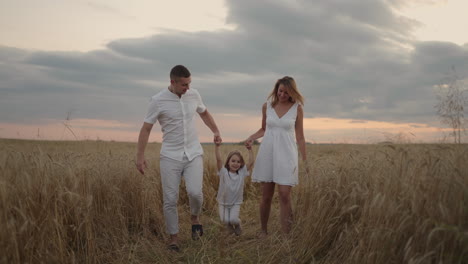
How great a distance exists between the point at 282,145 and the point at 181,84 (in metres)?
1.44

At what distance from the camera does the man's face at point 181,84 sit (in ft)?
16.0

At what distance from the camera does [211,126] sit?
5.69 metres

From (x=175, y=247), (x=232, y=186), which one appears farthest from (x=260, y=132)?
(x=175, y=247)

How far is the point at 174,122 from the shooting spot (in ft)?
16.6

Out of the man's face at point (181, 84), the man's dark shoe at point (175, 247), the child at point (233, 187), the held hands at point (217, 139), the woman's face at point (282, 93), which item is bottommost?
the man's dark shoe at point (175, 247)

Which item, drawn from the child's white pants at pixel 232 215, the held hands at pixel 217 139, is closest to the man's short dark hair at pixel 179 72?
the held hands at pixel 217 139

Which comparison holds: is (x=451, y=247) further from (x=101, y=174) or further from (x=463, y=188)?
(x=101, y=174)

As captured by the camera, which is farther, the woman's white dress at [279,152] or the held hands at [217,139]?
the held hands at [217,139]

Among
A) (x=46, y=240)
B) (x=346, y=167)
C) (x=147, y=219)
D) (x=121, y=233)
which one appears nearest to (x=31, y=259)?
(x=46, y=240)

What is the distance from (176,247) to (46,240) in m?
1.79

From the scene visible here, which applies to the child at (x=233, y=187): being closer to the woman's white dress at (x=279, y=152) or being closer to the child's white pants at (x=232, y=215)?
the child's white pants at (x=232, y=215)

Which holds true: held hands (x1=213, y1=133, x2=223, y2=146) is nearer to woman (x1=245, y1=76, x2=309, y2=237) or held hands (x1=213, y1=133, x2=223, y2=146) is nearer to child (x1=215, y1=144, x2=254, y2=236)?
child (x1=215, y1=144, x2=254, y2=236)

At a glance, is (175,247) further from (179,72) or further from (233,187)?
(179,72)

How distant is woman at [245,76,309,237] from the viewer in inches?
191
